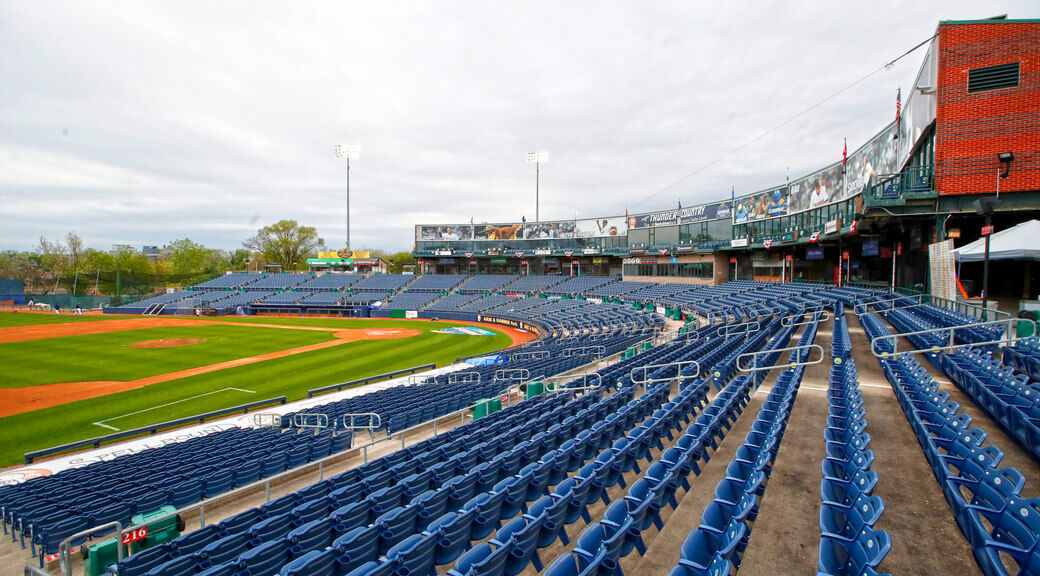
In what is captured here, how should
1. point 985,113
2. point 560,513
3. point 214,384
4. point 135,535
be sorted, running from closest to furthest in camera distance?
point 560,513 → point 135,535 → point 985,113 → point 214,384

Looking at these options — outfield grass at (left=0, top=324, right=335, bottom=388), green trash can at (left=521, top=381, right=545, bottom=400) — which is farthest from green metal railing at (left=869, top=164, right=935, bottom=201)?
outfield grass at (left=0, top=324, right=335, bottom=388)

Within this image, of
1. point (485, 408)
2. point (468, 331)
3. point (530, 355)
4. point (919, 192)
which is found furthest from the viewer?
point (468, 331)

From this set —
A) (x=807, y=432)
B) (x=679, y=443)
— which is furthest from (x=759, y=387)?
(x=679, y=443)

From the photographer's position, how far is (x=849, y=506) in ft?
14.5

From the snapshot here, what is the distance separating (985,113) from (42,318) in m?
78.0

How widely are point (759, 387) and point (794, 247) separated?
29.8 meters

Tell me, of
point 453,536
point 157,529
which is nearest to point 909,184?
point 453,536

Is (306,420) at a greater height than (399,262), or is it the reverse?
(399,262)

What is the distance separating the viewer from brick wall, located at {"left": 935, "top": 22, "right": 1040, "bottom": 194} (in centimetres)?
1794

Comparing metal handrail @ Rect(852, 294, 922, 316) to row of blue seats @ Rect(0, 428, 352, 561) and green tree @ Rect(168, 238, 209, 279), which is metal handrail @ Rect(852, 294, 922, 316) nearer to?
row of blue seats @ Rect(0, 428, 352, 561)

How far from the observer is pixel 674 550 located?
5.17m

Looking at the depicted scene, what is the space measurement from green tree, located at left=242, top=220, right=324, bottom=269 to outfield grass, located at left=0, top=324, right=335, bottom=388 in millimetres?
51436

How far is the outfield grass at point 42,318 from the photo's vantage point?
46.8 metres

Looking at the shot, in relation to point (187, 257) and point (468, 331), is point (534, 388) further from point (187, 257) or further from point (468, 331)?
point (187, 257)
